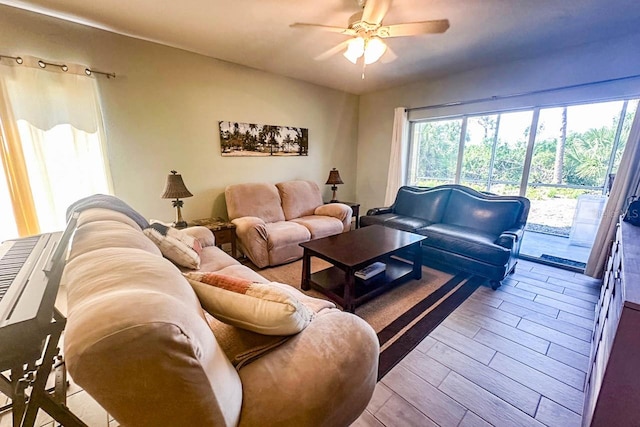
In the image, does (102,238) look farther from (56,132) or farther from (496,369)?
(496,369)

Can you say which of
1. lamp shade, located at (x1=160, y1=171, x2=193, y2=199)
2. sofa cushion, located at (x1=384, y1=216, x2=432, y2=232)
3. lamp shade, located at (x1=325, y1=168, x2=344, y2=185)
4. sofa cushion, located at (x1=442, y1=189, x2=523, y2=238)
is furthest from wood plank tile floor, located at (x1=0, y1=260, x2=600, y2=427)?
lamp shade, located at (x1=325, y1=168, x2=344, y2=185)

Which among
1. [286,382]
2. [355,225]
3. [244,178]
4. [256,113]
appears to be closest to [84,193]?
[244,178]

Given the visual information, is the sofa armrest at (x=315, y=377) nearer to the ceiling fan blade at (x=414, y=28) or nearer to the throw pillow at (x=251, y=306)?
the throw pillow at (x=251, y=306)

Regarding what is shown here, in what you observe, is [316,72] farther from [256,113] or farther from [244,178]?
[244,178]

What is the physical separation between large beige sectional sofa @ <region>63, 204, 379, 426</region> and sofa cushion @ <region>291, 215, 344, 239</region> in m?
2.05

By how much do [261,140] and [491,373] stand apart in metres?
3.48

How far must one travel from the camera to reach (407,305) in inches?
90.5

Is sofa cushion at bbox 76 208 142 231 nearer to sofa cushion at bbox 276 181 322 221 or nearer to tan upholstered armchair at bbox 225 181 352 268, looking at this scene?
tan upholstered armchair at bbox 225 181 352 268

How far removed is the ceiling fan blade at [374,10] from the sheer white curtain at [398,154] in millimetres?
2457

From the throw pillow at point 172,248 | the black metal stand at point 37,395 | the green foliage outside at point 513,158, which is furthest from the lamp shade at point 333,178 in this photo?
the black metal stand at point 37,395

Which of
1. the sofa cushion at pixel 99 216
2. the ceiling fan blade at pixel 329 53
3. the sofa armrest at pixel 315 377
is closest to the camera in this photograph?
the sofa armrest at pixel 315 377

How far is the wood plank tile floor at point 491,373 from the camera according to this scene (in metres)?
1.33

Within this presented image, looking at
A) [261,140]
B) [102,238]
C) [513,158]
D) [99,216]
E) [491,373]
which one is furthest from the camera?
[261,140]

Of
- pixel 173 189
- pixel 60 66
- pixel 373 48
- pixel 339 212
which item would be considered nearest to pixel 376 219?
pixel 339 212
